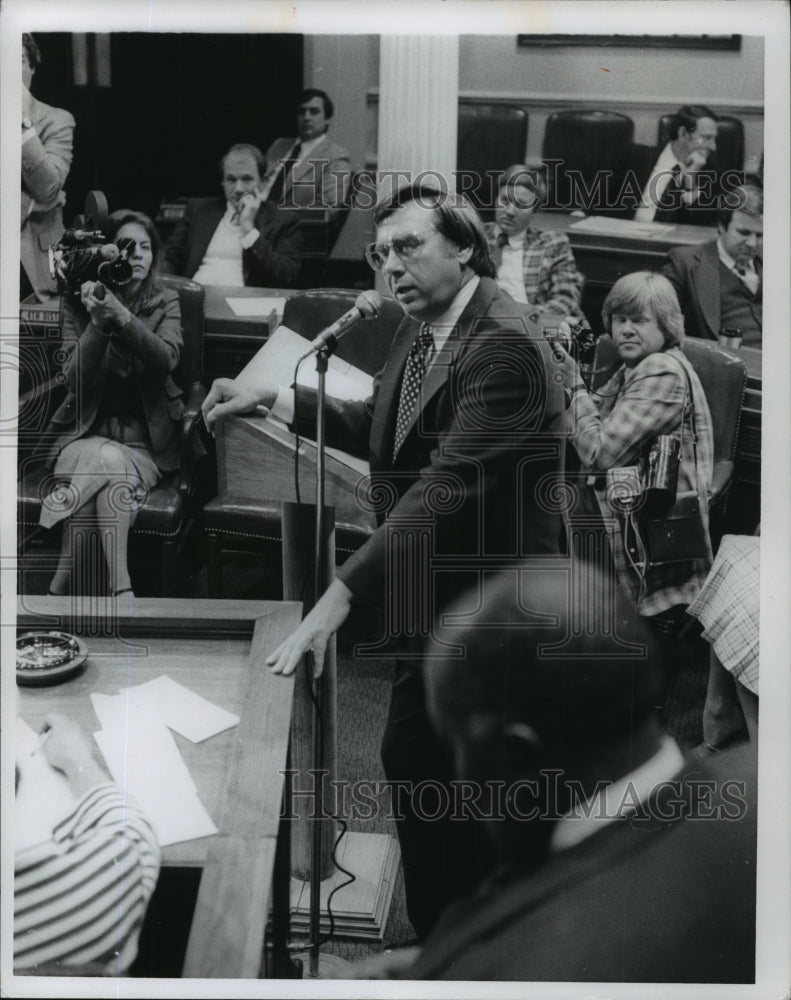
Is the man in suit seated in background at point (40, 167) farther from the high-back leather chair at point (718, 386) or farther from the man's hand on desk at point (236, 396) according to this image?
the high-back leather chair at point (718, 386)

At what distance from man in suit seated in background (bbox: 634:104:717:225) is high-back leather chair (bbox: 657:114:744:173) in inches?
0.5

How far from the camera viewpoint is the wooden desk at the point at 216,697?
8.20ft

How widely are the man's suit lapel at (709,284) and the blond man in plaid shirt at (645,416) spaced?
61mm

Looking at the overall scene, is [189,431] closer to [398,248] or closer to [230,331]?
[230,331]

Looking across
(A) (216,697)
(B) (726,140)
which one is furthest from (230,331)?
(B) (726,140)

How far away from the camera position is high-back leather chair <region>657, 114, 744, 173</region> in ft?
Result: 8.91

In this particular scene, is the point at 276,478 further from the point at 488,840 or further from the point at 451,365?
the point at 488,840

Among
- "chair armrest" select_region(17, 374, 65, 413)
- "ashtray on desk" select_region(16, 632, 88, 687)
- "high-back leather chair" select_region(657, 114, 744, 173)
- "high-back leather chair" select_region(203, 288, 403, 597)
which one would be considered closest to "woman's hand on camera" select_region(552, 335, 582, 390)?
"high-back leather chair" select_region(203, 288, 403, 597)

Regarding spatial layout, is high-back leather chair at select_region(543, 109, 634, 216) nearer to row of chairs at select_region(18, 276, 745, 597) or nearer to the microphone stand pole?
row of chairs at select_region(18, 276, 745, 597)

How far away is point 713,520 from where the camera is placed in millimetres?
2756

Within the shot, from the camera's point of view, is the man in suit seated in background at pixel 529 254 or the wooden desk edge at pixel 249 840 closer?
the wooden desk edge at pixel 249 840

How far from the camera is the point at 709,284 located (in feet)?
8.96

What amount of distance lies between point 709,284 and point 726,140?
0.34 m

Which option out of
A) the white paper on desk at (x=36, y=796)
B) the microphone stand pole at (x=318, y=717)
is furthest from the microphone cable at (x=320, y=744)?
the white paper on desk at (x=36, y=796)
